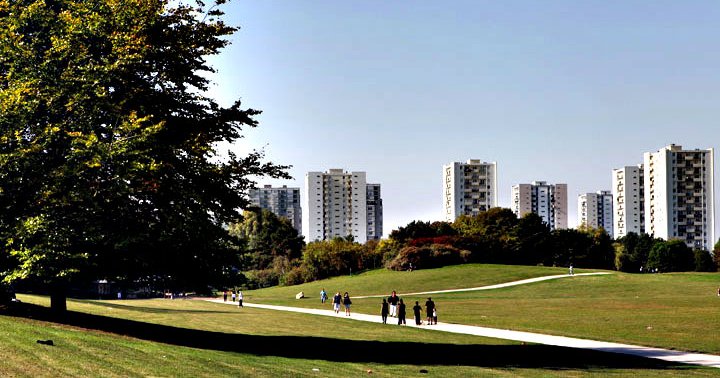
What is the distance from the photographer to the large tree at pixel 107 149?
24781mm

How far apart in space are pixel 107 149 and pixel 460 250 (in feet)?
297

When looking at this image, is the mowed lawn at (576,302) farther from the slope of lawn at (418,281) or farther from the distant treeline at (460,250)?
the distant treeline at (460,250)

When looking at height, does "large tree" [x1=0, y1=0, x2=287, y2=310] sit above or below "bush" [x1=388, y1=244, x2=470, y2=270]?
above

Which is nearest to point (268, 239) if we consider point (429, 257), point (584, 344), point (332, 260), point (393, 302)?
point (332, 260)

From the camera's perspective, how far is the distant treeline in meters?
116

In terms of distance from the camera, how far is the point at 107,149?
2414 centimetres

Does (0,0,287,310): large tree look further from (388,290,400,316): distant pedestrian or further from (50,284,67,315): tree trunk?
(388,290,400,316): distant pedestrian

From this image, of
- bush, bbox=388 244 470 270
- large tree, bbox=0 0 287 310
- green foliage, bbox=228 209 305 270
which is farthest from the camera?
green foliage, bbox=228 209 305 270

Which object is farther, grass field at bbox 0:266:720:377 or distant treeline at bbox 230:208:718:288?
distant treeline at bbox 230:208:718:288

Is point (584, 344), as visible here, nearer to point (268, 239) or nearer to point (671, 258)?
point (671, 258)

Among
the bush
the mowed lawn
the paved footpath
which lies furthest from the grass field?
the bush

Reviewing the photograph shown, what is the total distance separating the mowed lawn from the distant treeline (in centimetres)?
834

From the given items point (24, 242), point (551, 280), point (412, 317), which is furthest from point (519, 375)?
point (551, 280)

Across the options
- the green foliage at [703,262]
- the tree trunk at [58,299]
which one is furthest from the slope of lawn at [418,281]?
the tree trunk at [58,299]
